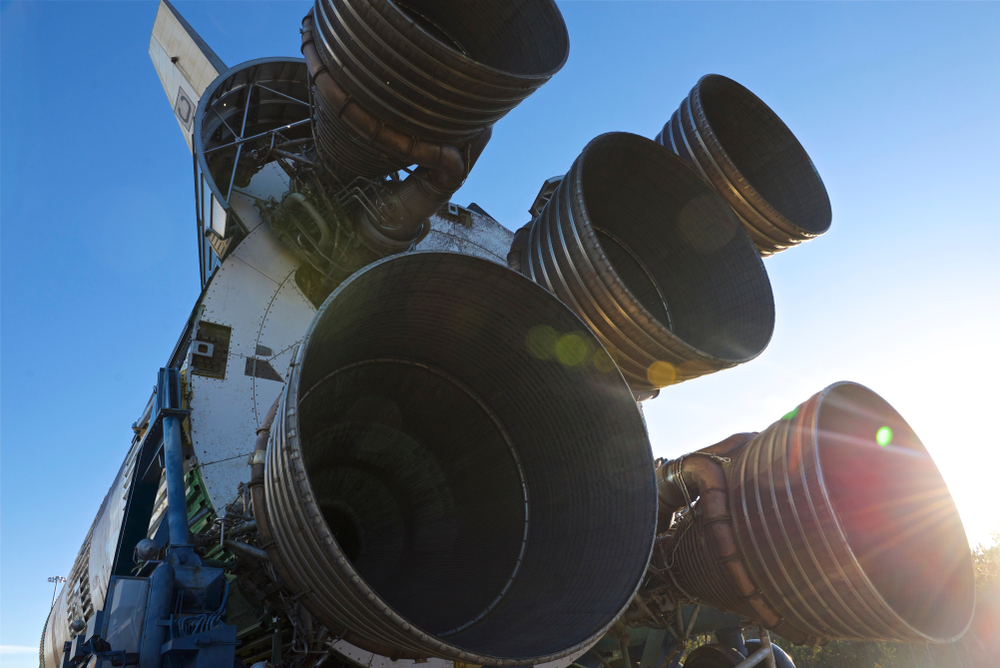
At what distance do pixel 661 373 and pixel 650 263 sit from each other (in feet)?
6.71

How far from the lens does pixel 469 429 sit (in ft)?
20.6

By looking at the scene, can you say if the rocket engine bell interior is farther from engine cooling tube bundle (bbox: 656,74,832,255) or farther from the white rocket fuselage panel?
the white rocket fuselage panel

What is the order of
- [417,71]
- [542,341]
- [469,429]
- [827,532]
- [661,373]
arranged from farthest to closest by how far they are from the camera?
[661,373], [469,429], [417,71], [542,341], [827,532]

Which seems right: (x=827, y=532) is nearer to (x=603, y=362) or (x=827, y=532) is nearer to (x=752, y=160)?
(x=603, y=362)

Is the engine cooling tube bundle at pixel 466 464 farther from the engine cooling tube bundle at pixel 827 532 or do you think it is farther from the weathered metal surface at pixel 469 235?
the weathered metal surface at pixel 469 235

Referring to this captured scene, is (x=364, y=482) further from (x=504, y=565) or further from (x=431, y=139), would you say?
(x=431, y=139)

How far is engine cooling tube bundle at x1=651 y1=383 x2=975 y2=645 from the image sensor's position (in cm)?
564

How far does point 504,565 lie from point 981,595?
36944 millimetres

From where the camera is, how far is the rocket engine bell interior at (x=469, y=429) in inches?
188

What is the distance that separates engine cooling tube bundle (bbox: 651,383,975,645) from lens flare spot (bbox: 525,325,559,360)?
8.44ft

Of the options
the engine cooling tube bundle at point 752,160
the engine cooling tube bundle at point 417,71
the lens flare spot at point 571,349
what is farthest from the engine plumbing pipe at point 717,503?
the engine cooling tube bundle at point 417,71

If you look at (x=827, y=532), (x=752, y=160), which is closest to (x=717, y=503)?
(x=827, y=532)

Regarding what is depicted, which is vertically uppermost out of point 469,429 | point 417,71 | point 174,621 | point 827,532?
point 417,71

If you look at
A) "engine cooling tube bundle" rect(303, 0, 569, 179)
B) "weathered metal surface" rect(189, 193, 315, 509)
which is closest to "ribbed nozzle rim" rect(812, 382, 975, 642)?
"engine cooling tube bundle" rect(303, 0, 569, 179)
